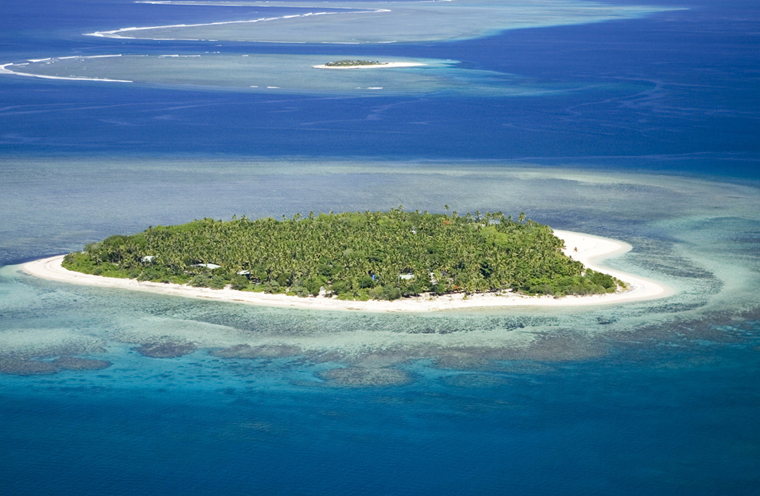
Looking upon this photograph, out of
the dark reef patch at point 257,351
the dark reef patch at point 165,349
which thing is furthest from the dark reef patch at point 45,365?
the dark reef patch at point 257,351

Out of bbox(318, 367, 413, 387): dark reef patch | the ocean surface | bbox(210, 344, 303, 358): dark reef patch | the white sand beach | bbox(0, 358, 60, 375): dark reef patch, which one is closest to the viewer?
the ocean surface

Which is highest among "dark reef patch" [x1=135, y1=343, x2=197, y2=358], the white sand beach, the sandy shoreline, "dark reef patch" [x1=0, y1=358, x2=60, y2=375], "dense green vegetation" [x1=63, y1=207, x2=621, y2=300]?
the white sand beach

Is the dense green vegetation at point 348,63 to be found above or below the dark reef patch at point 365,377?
above

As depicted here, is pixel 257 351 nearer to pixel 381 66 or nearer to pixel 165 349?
pixel 165 349

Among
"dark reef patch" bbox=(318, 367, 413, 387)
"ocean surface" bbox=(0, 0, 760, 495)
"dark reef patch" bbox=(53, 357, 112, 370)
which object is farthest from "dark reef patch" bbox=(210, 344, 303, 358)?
"dark reef patch" bbox=(53, 357, 112, 370)

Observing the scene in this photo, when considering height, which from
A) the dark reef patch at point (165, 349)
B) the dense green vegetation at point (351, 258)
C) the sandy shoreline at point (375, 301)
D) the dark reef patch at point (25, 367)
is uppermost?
the dense green vegetation at point (351, 258)

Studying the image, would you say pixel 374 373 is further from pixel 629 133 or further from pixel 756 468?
pixel 629 133

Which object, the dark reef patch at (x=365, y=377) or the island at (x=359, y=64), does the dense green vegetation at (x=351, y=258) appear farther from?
the island at (x=359, y=64)

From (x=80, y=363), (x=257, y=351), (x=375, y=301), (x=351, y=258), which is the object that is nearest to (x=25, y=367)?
(x=80, y=363)

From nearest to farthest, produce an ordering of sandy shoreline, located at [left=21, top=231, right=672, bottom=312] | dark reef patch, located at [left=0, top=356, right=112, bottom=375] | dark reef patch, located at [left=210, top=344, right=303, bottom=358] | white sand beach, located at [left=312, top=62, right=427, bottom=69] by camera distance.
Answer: dark reef patch, located at [left=0, top=356, right=112, bottom=375] → dark reef patch, located at [left=210, top=344, right=303, bottom=358] → sandy shoreline, located at [left=21, top=231, right=672, bottom=312] → white sand beach, located at [left=312, top=62, right=427, bottom=69]

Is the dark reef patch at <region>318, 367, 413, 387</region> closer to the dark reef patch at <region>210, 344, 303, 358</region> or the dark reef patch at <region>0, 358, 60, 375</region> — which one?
the dark reef patch at <region>210, 344, 303, 358</region>

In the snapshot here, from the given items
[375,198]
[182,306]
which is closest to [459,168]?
[375,198]
